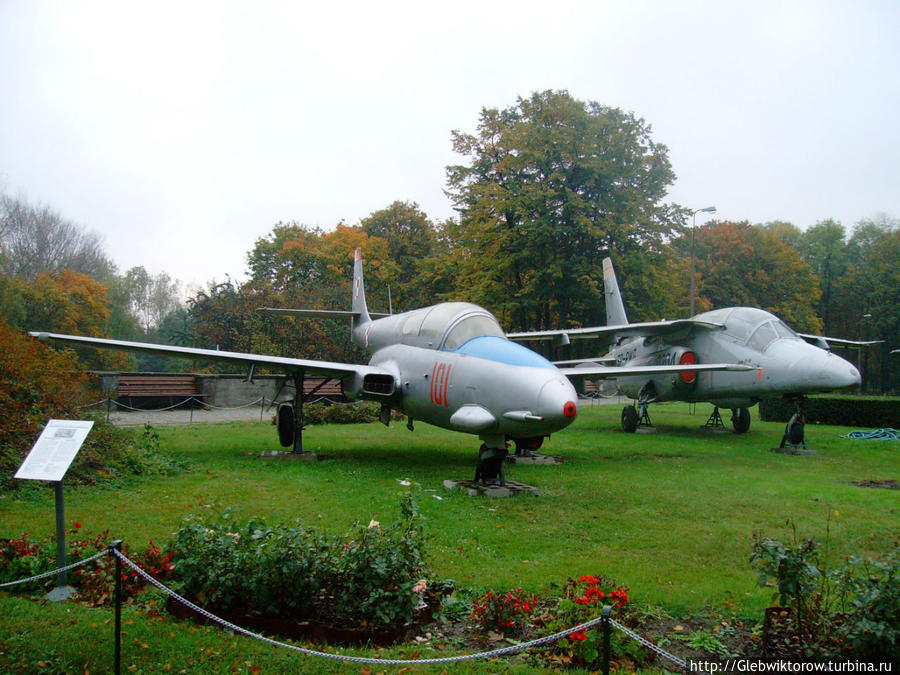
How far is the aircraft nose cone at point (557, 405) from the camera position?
27.9 ft

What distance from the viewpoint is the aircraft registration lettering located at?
1030 centimetres

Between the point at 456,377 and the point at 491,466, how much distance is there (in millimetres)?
1563

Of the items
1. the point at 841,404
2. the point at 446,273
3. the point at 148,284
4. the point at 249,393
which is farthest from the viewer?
the point at 148,284

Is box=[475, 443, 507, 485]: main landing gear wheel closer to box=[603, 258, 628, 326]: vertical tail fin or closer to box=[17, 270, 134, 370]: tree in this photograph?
box=[603, 258, 628, 326]: vertical tail fin

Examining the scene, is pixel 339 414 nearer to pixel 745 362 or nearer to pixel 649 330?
pixel 649 330

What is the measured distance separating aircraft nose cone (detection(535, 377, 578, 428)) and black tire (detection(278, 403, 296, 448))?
6.71 metres

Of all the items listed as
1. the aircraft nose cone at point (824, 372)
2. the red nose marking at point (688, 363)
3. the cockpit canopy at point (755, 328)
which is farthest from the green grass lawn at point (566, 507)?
the cockpit canopy at point (755, 328)

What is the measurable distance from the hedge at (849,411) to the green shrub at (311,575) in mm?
20376

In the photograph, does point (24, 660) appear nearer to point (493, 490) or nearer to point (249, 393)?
point (493, 490)

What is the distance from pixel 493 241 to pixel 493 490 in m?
25.3

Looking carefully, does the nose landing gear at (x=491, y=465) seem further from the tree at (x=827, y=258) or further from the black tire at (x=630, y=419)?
the tree at (x=827, y=258)

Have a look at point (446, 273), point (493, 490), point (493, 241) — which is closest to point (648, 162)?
point (493, 241)

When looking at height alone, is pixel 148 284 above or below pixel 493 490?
above

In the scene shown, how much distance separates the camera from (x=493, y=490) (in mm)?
9422
